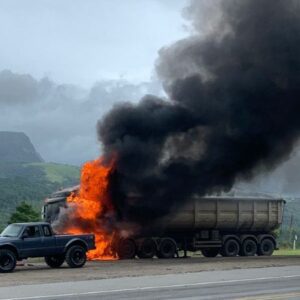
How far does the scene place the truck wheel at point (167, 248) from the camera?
33.6 meters

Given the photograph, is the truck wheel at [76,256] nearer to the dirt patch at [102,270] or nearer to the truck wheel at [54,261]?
the dirt patch at [102,270]

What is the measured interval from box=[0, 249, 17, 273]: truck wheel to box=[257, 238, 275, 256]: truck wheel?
17.4m

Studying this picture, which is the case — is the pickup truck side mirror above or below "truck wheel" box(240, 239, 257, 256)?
above

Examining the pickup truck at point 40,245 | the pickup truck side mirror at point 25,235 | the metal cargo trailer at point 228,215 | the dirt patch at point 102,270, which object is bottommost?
the dirt patch at point 102,270

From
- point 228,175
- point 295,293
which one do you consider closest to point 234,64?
point 228,175

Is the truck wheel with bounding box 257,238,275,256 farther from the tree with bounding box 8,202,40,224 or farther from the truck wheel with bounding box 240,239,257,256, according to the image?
the tree with bounding box 8,202,40,224

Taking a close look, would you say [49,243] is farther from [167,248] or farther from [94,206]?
[167,248]

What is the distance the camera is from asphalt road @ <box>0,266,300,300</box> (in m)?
16.2

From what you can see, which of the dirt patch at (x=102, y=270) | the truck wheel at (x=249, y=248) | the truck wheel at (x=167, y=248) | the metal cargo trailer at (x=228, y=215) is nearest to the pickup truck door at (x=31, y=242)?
the dirt patch at (x=102, y=270)

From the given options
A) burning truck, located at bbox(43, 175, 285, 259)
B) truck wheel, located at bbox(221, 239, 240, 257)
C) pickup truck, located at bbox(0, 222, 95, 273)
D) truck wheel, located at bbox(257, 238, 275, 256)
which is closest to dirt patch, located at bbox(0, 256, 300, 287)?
pickup truck, located at bbox(0, 222, 95, 273)

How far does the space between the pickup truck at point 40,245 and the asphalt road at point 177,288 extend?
5.32 meters

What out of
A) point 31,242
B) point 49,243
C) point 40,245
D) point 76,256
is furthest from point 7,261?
point 76,256

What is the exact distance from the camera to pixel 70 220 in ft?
103

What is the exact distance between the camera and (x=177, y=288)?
1830 cm
